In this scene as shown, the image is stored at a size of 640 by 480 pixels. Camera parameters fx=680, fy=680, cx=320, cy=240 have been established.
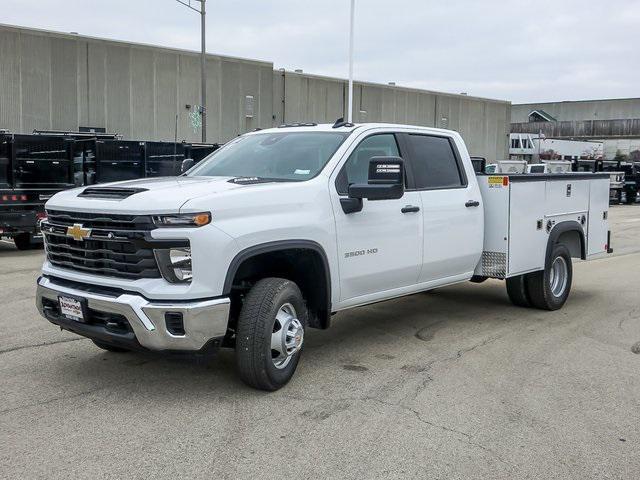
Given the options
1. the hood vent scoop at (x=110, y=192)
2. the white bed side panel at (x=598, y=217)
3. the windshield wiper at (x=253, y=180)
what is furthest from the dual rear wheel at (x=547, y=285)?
the hood vent scoop at (x=110, y=192)

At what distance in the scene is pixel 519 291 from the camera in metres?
8.20

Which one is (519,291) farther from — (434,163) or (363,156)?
(363,156)

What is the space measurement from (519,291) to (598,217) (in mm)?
1699

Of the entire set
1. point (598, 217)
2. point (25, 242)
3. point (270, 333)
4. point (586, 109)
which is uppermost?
point (586, 109)

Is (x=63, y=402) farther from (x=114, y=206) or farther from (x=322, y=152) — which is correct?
(x=322, y=152)

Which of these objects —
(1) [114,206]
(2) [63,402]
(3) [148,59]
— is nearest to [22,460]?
(2) [63,402]

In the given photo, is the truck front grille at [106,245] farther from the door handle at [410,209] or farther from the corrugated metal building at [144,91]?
the corrugated metal building at [144,91]

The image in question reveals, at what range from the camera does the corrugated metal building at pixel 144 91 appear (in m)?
35.0

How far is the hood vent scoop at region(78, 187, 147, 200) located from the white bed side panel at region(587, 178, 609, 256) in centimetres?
612

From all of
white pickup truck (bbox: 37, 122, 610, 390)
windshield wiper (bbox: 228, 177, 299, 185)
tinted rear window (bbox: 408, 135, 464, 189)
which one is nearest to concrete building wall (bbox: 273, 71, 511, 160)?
tinted rear window (bbox: 408, 135, 464, 189)

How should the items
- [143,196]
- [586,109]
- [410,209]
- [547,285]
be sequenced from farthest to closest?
[586,109] → [547,285] → [410,209] → [143,196]

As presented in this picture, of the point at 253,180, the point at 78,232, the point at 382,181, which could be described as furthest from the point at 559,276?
the point at 78,232

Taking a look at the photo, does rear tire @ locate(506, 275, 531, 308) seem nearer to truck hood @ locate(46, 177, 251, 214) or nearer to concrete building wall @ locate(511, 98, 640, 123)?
truck hood @ locate(46, 177, 251, 214)

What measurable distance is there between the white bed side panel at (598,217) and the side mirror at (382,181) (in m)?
4.34
